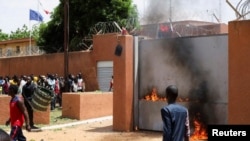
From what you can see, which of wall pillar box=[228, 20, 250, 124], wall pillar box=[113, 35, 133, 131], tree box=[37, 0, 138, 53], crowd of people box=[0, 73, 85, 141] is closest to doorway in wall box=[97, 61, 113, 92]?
crowd of people box=[0, 73, 85, 141]

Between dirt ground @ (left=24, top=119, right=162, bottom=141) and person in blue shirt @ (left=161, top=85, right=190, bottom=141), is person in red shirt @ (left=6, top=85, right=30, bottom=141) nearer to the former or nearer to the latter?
dirt ground @ (left=24, top=119, right=162, bottom=141)

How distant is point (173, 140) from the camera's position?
5.18m

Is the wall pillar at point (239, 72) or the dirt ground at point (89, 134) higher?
the wall pillar at point (239, 72)

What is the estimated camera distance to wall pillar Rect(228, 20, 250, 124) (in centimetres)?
846

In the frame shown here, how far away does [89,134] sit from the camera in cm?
1123

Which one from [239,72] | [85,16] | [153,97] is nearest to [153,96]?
[153,97]

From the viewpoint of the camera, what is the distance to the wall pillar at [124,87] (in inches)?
453

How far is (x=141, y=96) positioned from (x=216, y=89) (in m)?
2.38

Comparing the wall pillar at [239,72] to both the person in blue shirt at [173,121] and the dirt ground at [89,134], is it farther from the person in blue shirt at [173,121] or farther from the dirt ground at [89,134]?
the person in blue shirt at [173,121]

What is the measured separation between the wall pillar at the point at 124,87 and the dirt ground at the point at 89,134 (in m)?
0.32

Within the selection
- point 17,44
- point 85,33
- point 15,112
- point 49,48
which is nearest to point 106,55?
point 85,33

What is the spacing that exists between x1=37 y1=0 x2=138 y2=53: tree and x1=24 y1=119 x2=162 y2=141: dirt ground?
14173 mm

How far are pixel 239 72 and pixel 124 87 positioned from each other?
3.73m

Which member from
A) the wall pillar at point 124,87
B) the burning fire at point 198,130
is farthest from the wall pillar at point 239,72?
the wall pillar at point 124,87
